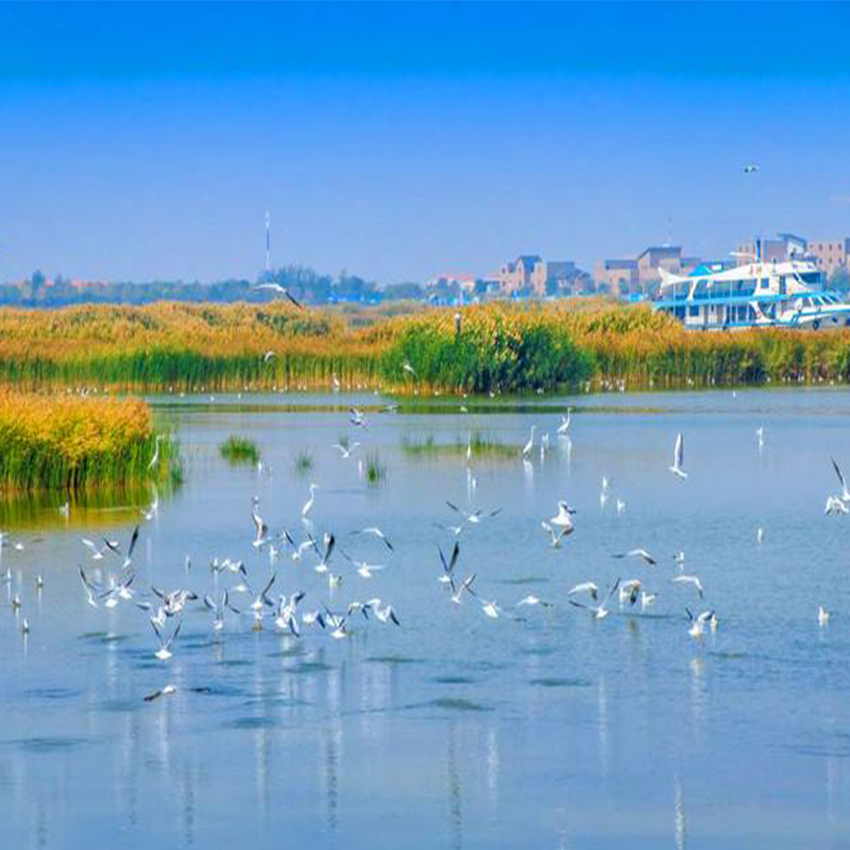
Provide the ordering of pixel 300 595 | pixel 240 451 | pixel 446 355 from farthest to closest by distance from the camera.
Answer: pixel 446 355 → pixel 240 451 → pixel 300 595

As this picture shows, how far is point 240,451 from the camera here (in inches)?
1213

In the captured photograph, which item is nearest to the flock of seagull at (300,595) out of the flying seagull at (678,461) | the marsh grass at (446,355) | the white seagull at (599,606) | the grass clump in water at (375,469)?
the white seagull at (599,606)

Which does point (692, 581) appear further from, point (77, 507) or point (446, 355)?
point (446, 355)

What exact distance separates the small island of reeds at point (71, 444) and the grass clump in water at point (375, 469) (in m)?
2.69

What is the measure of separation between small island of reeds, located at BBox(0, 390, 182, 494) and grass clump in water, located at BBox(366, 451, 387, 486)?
106 inches

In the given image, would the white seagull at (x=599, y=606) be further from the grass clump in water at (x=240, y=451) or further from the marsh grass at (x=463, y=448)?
the grass clump in water at (x=240, y=451)

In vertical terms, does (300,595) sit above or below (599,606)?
above

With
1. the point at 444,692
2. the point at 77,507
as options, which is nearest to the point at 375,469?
the point at 77,507

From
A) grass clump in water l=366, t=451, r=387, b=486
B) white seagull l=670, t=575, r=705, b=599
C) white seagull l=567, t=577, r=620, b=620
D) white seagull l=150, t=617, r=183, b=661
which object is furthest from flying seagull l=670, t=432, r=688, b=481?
white seagull l=150, t=617, r=183, b=661

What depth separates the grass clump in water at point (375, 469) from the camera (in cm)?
2658

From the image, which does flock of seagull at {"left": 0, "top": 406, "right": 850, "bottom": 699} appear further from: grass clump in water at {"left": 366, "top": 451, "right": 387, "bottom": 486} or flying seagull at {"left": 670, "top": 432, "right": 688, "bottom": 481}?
grass clump in water at {"left": 366, "top": 451, "right": 387, "bottom": 486}

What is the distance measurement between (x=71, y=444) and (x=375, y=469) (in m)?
5.11

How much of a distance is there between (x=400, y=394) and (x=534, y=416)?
8.28 metres

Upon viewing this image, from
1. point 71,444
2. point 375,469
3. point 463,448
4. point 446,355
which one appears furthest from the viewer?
point 446,355
